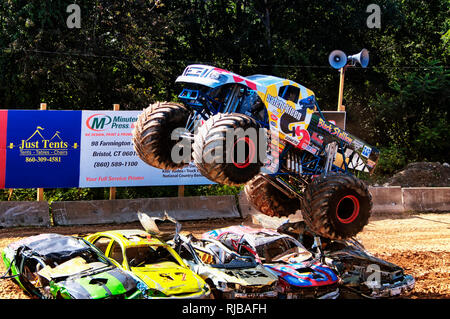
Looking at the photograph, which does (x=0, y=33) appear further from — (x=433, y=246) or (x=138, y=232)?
(x=433, y=246)

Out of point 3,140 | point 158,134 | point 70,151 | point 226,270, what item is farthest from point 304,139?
point 3,140

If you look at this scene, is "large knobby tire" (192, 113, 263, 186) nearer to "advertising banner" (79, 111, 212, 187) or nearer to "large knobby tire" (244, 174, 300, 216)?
"large knobby tire" (244, 174, 300, 216)

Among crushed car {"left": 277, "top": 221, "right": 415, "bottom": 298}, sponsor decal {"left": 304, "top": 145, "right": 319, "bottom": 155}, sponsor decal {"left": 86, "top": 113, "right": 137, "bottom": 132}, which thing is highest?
sponsor decal {"left": 86, "top": 113, "right": 137, "bottom": 132}

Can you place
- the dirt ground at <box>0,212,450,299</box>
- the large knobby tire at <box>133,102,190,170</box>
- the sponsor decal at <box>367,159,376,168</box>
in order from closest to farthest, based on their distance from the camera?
the large knobby tire at <box>133,102,190,170</box> < the sponsor decal at <box>367,159,376,168</box> < the dirt ground at <box>0,212,450,299</box>

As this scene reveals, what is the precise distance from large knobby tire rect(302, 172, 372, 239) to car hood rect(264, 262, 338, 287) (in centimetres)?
92

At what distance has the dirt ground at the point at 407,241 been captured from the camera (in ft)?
39.4

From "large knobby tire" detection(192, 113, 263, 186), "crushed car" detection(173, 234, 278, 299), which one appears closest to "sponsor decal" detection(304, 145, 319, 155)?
"large knobby tire" detection(192, 113, 263, 186)

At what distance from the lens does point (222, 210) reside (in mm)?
16891

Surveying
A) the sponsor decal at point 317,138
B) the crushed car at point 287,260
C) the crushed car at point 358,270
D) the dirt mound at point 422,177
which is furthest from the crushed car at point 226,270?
the dirt mound at point 422,177

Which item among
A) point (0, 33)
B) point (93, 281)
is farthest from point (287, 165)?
point (0, 33)

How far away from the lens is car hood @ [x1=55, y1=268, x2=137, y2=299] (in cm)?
859

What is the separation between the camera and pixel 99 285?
349 inches
